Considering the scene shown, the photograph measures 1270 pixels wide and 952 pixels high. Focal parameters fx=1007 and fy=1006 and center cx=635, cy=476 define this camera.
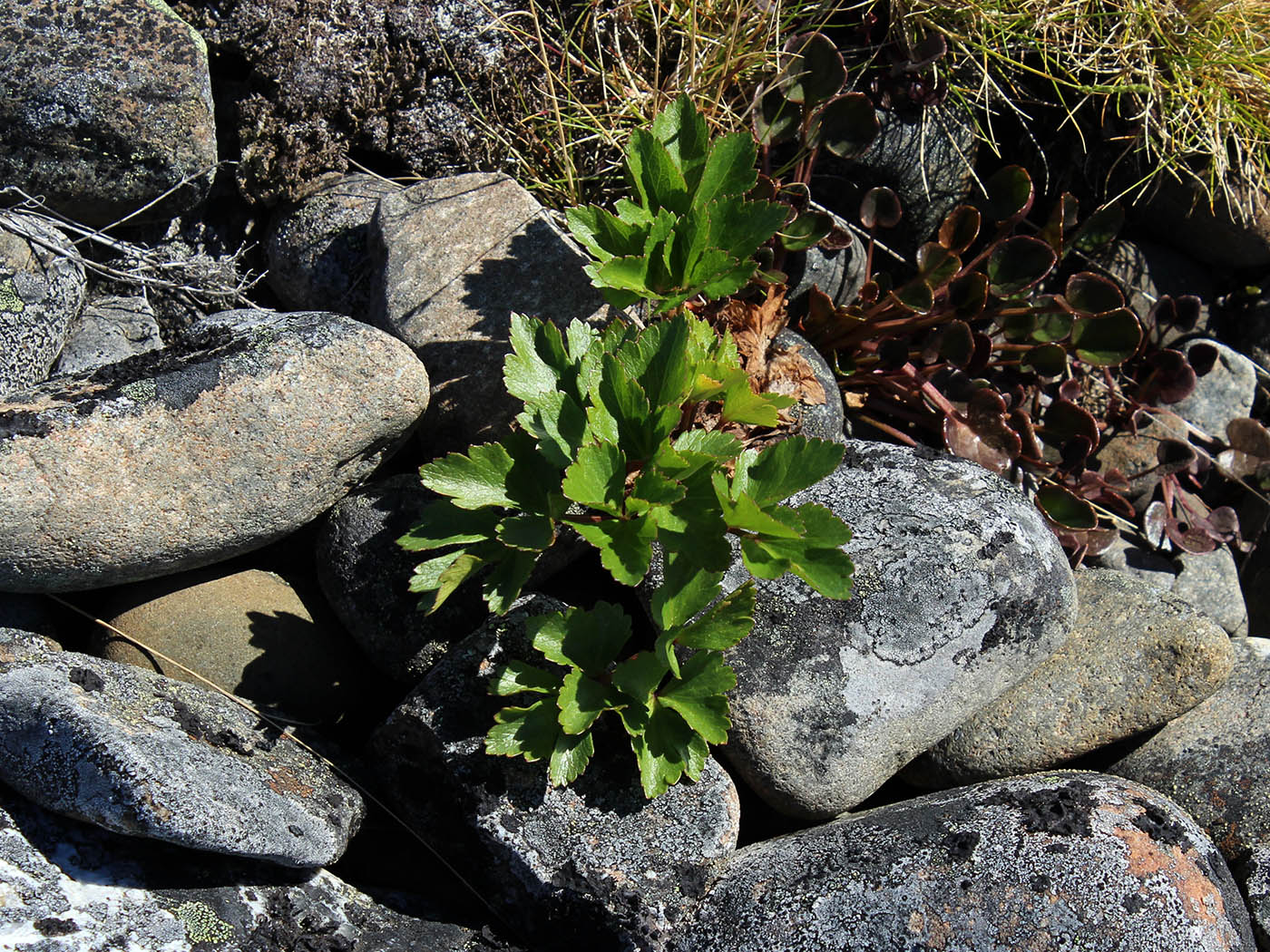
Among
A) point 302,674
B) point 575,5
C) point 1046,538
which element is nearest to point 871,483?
point 1046,538

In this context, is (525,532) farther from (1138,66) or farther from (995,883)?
(1138,66)

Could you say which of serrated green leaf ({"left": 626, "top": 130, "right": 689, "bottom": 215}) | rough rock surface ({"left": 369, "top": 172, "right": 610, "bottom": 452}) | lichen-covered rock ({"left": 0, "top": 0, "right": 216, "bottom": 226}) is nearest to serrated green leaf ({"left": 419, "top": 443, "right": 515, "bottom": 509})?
rough rock surface ({"left": 369, "top": 172, "right": 610, "bottom": 452})

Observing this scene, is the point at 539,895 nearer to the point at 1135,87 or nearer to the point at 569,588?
the point at 569,588

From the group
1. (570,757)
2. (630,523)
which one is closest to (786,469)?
(630,523)

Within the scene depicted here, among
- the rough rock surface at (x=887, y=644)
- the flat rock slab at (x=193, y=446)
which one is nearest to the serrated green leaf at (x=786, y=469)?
the rough rock surface at (x=887, y=644)

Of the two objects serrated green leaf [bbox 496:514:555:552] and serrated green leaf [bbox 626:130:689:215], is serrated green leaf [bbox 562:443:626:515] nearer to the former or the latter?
serrated green leaf [bbox 496:514:555:552]

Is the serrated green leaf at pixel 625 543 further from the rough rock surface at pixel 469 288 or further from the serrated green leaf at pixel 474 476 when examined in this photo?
the rough rock surface at pixel 469 288
